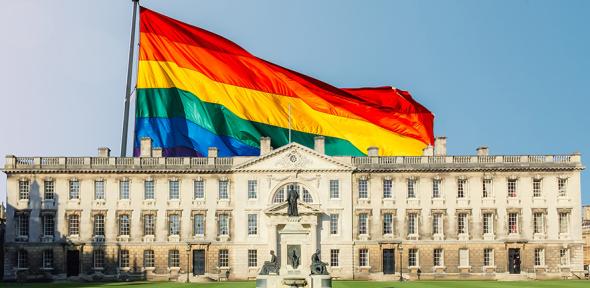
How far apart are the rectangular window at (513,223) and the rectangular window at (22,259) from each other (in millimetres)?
40300

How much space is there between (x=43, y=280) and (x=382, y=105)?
31447 mm

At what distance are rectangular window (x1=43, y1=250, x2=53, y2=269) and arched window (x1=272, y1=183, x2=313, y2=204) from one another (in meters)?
19.0

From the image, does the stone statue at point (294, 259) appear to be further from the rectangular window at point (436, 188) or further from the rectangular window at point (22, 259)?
the rectangular window at point (22, 259)

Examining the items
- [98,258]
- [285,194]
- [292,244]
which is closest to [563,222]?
[285,194]

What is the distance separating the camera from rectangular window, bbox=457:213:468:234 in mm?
72625

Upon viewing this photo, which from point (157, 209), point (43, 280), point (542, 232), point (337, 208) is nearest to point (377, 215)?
point (337, 208)

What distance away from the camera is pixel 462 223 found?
239 ft

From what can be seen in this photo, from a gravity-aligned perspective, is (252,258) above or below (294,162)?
below

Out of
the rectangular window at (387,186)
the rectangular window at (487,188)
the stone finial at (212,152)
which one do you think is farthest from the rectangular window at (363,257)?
the stone finial at (212,152)

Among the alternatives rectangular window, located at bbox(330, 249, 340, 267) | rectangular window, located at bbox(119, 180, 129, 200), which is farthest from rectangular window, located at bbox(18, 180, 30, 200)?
rectangular window, located at bbox(330, 249, 340, 267)

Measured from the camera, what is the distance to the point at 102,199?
72.6m

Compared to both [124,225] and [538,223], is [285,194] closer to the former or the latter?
[124,225]

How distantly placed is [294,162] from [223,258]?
10008 millimetres

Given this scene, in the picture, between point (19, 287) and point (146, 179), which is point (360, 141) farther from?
point (19, 287)
